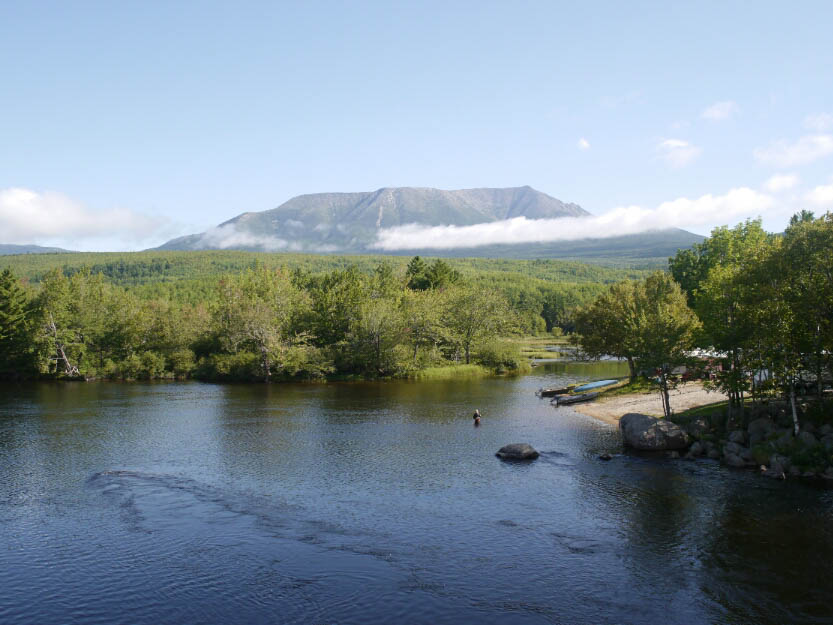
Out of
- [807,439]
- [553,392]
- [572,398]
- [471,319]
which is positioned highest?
[471,319]

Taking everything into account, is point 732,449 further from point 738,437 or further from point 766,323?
point 766,323

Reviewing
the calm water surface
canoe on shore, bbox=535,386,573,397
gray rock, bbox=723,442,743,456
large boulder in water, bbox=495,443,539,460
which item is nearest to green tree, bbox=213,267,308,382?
canoe on shore, bbox=535,386,573,397

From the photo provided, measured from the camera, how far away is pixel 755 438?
47781 millimetres

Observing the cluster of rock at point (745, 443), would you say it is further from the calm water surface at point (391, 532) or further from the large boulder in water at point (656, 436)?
the calm water surface at point (391, 532)

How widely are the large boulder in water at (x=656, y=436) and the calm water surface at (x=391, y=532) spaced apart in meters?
2.09

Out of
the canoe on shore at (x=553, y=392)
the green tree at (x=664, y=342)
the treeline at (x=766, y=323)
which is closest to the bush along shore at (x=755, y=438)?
the treeline at (x=766, y=323)

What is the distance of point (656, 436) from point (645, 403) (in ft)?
65.0

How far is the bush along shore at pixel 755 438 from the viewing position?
141 ft

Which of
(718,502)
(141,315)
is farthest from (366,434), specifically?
(141,315)

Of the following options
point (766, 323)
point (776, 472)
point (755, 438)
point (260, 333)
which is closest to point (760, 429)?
point (755, 438)

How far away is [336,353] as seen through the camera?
358 feet

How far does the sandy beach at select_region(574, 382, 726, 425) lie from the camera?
6544 cm

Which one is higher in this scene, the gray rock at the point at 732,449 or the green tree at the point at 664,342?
the green tree at the point at 664,342

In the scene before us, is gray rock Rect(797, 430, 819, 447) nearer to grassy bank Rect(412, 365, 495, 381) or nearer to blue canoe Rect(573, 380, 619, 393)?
blue canoe Rect(573, 380, 619, 393)
